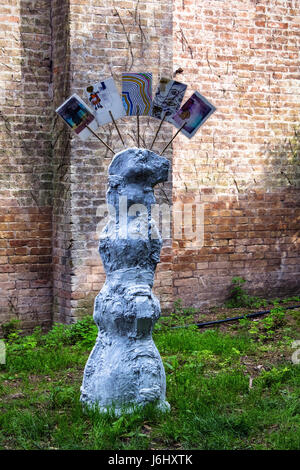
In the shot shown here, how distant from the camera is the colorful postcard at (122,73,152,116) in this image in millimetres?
5703

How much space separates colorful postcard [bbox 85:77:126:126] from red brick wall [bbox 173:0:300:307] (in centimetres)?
321

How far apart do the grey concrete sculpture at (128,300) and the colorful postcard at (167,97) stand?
74cm

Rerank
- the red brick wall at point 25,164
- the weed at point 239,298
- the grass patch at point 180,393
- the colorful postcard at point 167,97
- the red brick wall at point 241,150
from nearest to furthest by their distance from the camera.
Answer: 1. the grass patch at point 180,393
2. the colorful postcard at point 167,97
3. the red brick wall at point 25,164
4. the red brick wall at point 241,150
5. the weed at point 239,298

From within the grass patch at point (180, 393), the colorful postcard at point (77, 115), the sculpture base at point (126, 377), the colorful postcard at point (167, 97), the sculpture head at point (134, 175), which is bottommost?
the grass patch at point (180, 393)

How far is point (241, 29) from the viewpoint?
30.2 ft

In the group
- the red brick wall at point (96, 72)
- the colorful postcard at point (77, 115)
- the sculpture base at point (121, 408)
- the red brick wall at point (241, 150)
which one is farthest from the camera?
the red brick wall at point (241, 150)

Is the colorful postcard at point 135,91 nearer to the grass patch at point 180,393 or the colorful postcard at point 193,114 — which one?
the colorful postcard at point 193,114

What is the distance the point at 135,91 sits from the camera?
573 centimetres

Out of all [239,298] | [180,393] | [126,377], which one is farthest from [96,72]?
[126,377]

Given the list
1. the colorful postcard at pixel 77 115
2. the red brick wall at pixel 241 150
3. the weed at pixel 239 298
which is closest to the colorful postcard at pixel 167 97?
the colorful postcard at pixel 77 115

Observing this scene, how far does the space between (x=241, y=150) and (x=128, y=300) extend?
4.86 m

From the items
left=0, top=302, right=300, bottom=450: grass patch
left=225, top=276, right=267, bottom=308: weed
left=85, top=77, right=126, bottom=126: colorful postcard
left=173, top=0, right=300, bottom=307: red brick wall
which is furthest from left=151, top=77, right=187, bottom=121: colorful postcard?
left=225, top=276, right=267, bottom=308: weed

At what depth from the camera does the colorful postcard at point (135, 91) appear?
5.70m

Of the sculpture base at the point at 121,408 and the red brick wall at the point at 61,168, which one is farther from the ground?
the red brick wall at the point at 61,168
